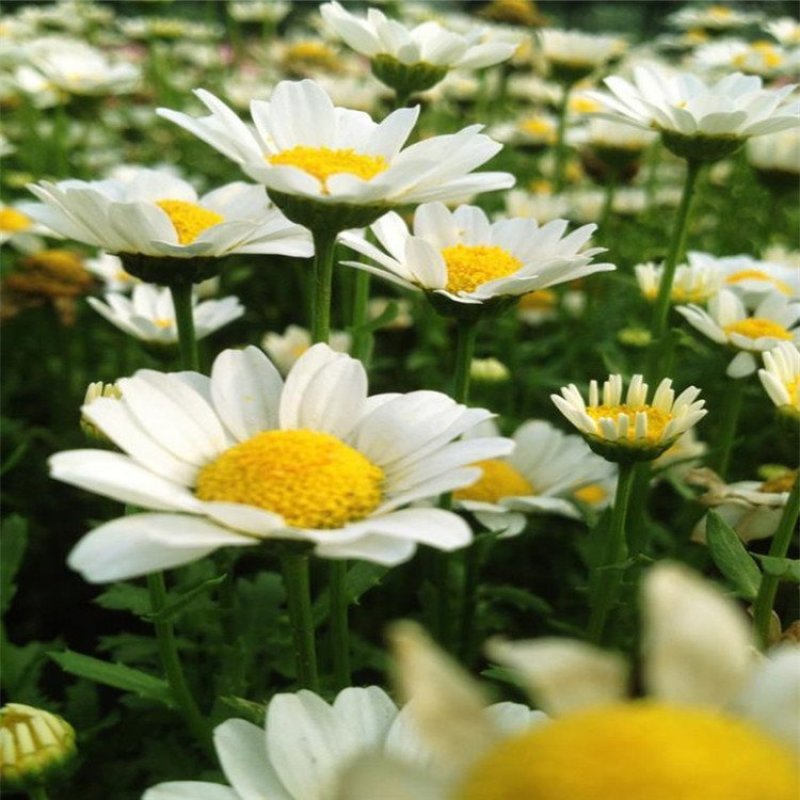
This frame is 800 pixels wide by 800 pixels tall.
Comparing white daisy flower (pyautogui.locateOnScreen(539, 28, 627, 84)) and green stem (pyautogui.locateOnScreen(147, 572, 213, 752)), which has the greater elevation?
white daisy flower (pyautogui.locateOnScreen(539, 28, 627, 84))

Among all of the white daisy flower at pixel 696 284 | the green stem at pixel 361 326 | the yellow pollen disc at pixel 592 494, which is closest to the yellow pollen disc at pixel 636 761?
the green stem at pixel 361 326

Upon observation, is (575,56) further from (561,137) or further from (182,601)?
(182,601)

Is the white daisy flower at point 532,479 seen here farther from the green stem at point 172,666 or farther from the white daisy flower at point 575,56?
the white daisy flower at point 575,56

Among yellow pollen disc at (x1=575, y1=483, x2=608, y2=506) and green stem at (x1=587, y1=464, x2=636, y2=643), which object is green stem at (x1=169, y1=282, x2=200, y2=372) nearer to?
green stem at (x1=587, y1=464, x2=636, y2=643)

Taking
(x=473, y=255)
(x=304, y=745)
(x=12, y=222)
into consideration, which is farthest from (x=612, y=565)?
(x=12, y=222)

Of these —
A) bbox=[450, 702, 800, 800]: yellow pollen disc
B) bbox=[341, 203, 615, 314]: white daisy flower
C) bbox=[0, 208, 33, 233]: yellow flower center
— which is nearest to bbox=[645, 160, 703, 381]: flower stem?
bbox=[341, 203, 615, 314]: white daisy flower

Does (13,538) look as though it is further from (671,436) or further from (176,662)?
(671,436)

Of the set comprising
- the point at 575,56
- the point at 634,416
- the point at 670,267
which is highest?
the point at 575,56
